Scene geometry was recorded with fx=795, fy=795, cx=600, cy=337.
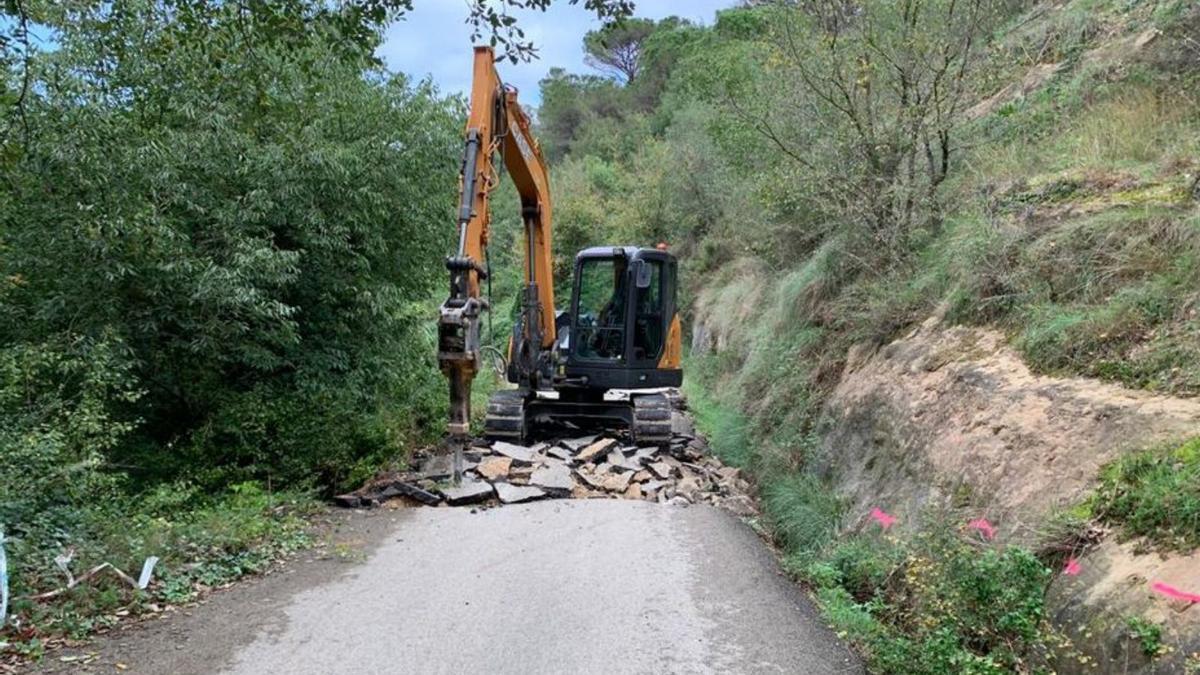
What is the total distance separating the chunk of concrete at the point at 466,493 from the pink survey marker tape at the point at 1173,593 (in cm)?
603

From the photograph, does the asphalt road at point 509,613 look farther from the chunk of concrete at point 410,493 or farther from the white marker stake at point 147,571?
the chunk of concrete at point 410,493

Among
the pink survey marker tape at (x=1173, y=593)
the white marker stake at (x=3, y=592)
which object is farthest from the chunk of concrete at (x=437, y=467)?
the pink survey marker tape at (x=1173, y=593)

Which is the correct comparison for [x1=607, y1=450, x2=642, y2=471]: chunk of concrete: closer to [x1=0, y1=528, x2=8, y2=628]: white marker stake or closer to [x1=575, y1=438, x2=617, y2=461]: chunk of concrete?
[x1=575, y1=438, x2=617, y2=461]: chunk of concrete

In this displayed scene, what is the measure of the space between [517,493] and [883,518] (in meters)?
3.85

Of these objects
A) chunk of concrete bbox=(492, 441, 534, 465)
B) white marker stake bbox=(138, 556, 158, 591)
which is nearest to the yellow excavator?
chunk of concrete bbox=(492, 441, 534, 465)

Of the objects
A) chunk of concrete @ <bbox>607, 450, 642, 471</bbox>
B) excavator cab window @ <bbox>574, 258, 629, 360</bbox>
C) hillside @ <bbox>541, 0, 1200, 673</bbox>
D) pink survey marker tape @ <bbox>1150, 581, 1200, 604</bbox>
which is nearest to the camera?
pink survey marker tape @ <bbox>1150, 581, 1200, 604</bbox>

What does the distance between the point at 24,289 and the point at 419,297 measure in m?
4.67

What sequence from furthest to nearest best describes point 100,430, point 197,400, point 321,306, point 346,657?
1. point 321,306
2. point 197,400
3. point 100,430
4. point 346,657

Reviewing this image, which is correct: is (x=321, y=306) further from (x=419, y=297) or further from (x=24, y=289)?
(x=24, y=289)

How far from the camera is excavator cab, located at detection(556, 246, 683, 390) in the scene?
11.1 metres

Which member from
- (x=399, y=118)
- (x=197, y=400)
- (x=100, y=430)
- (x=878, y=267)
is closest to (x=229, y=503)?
(x=100, y=430)

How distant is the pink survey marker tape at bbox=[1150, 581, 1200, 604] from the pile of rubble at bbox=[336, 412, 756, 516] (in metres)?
4.87

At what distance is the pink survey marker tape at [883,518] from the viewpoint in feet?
19.5

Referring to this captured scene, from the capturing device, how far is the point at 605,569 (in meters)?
6.10
